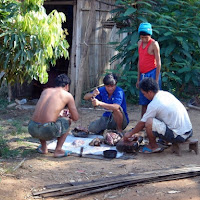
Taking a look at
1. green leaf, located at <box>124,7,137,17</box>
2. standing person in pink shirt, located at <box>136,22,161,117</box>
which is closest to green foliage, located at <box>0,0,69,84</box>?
standing person in pink shirt, located at <box>136,22,161,117</box>

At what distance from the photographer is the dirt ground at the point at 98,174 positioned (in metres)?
3.92

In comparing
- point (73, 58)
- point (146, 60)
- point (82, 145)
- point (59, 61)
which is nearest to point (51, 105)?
point (82, 145)

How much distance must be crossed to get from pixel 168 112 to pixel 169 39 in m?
4.04

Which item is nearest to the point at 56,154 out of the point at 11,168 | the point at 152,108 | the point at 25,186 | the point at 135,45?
the point at 11,168

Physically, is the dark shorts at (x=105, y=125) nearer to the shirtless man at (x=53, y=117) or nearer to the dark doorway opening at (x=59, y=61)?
the shirtless man at (x=53, y=117)

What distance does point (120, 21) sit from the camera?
9.30 m

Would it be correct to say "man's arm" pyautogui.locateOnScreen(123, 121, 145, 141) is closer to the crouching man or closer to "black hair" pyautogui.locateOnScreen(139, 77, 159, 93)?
"black hair" pyautogui.locateOnScreen(139, 77, 159, 93)

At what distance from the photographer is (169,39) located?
876 centimetres

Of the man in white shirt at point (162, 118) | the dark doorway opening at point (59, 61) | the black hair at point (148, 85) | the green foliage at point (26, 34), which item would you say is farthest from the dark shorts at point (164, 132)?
the dark doorway opening at point (59, 61)

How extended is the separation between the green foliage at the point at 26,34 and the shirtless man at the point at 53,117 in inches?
23.0

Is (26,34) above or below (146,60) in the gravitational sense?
above

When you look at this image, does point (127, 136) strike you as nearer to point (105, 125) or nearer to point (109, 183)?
point (105, 125)

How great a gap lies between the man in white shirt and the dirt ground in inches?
13.7

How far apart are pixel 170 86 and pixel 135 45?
4.37 feet
